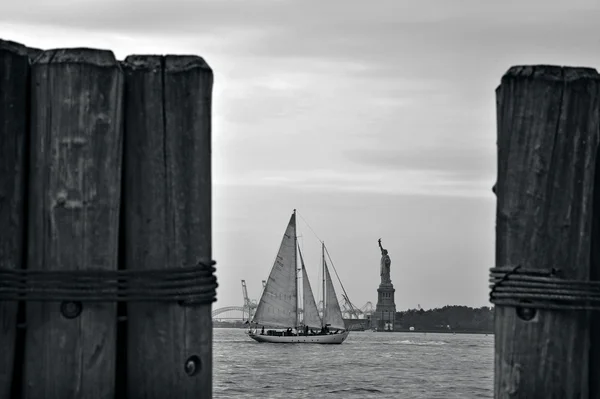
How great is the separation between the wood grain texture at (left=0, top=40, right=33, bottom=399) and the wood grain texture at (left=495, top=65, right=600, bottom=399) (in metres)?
2.20

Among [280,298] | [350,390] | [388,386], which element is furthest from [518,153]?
[280,298]

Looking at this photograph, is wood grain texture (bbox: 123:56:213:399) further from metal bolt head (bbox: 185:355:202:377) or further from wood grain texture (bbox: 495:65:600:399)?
wood grain texture (bbox: 495:65:600:399)

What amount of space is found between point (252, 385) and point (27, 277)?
1925 inches

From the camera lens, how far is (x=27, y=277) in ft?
18.0

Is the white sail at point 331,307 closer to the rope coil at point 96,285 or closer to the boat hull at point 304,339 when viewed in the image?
the boat hull at point 304,339

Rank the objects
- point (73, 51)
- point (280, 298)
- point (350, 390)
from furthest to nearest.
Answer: point (280, 298)
point (350, 390)
point (73, 51)

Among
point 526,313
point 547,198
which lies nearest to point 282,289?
point 526,313

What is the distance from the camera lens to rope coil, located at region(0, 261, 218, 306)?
5465mm

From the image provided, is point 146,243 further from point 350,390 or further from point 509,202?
point 350,390

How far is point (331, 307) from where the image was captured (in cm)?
13050

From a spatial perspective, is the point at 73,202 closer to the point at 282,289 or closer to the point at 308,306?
the point at 282,289

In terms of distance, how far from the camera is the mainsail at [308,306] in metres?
122

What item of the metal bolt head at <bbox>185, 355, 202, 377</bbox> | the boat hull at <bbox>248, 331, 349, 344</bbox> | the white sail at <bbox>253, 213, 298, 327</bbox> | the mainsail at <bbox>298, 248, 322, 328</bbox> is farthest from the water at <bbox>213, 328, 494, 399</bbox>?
the boat hull at <bbox>248, 331, 349, 344</bbox>

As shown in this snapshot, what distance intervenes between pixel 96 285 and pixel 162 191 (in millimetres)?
519
